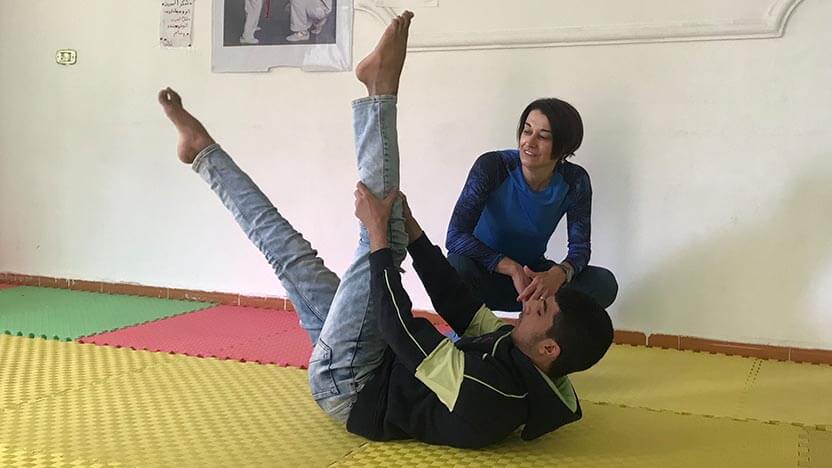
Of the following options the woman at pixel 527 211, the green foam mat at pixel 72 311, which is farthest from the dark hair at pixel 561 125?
the green foam mat at pixel 72 311

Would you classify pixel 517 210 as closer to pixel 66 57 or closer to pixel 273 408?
pixel 273 408

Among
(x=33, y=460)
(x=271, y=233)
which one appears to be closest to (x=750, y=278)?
(x=271, y=233)

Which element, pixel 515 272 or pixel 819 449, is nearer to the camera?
pixel 819 449

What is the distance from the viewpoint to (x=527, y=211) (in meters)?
2.45

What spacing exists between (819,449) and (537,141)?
1.13 meters

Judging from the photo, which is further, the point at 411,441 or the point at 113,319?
the point at 113,319

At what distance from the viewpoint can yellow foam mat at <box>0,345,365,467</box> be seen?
153 cm

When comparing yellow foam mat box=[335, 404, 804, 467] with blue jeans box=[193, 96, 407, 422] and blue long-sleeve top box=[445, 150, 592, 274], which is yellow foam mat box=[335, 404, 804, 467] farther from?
blue long-sleeve top box=[445, 150, 592, 274]

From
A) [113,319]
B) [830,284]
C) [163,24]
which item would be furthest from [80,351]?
[830,284]

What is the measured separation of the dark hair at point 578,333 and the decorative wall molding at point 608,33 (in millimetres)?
1477

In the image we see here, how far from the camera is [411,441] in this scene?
1.63 meters

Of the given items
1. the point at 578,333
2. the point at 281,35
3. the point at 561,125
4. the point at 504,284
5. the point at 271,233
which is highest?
the point at 281,35

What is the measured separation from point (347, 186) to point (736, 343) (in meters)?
1.56

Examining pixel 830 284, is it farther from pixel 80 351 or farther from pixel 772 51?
pixel 80 351
